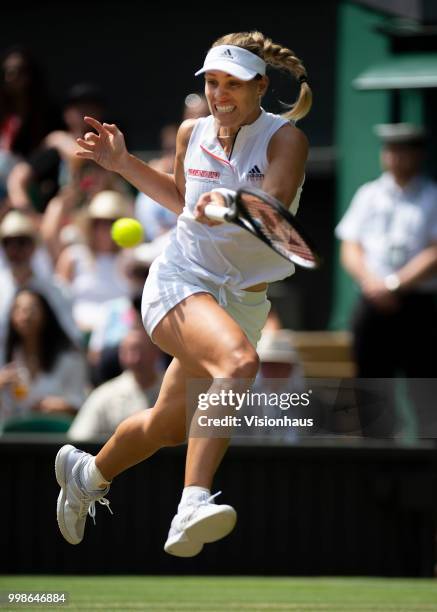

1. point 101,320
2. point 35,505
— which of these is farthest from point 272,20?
point 35,505

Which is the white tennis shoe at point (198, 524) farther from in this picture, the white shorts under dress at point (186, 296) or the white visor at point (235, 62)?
the white visor at point (235, 62)

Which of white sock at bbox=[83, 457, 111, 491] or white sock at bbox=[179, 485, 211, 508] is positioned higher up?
white sock at bbox=[83, 457, 111, 491]

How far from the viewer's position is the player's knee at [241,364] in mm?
5055

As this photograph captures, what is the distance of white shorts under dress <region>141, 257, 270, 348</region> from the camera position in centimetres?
547

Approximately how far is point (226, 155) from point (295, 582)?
2.93 m

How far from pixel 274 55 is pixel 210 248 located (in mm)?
780

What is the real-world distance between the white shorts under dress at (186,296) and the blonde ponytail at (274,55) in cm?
72

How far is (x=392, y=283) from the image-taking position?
27.9ft

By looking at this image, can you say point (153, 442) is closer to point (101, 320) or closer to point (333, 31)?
point (101, 320)

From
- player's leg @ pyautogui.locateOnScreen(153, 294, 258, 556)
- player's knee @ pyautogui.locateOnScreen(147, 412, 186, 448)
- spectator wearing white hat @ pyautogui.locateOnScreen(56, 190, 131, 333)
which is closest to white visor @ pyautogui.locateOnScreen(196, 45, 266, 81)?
player's leg @ pyautogui.locateOnScreen(153, 294, 258, 556)

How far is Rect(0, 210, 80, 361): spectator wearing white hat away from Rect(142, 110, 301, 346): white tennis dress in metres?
3.25

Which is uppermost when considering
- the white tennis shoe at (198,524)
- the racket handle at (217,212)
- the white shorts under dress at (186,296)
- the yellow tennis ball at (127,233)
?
the yellow tennis ball at (127,233)

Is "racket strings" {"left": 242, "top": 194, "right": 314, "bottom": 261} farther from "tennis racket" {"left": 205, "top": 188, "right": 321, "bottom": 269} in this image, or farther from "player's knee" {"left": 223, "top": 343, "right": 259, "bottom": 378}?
"player's knee" {"left": 223, "top": 343, "right": 259, "bottom": 378}

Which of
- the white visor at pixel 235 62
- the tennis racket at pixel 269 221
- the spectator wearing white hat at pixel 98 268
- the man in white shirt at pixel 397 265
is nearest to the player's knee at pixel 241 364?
the tennis racket at pixel 269 221
